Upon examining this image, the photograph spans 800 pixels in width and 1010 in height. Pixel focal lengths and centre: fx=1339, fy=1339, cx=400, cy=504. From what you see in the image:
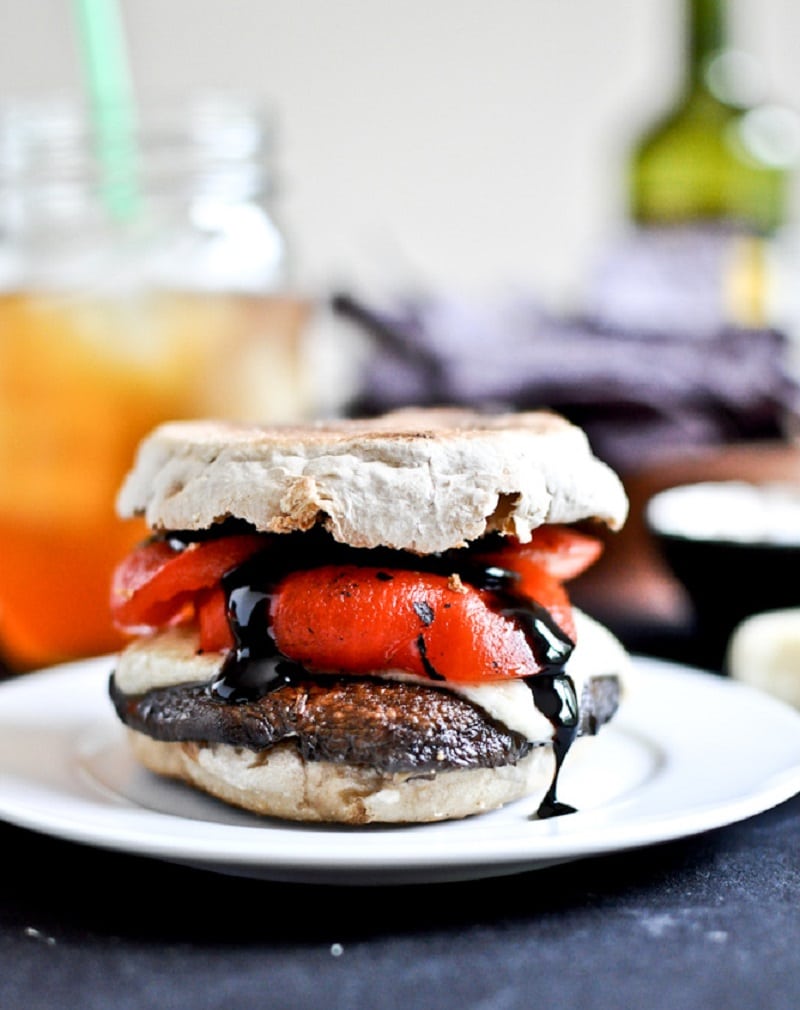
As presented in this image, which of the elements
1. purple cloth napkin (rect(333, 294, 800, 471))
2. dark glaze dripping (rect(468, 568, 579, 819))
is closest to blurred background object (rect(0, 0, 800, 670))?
purple cloth napkin (rect(333, 294, 800, 471))

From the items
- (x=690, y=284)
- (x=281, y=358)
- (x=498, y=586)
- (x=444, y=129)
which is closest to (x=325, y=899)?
(x=498, y=586)

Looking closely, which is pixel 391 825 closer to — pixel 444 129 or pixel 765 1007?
pixel 765 1007

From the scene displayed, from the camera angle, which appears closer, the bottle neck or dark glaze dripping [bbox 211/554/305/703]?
dark glaze dripping [bbox 211/554/305/703]

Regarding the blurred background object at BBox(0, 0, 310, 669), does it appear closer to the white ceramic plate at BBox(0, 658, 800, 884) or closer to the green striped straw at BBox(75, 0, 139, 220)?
the green striped straw at BBox(75, 0, 139, 220)

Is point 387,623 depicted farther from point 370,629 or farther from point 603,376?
point 603,376

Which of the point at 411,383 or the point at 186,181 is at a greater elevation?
the point at 186,181

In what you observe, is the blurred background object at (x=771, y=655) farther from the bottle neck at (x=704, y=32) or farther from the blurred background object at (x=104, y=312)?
the bottle neck at (x=704, y=32)

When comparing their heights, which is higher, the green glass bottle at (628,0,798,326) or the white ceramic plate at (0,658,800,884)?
the green glass bottle at (628,0,798,326)

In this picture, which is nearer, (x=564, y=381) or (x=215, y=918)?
(x=215, y=918)

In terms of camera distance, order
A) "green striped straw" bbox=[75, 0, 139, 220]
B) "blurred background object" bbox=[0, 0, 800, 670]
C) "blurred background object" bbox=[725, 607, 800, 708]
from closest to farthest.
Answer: "blurred background object" bbox=[725, 607, 800, 708] < "green striped straw" bbox=[75, 0, 139, 220] < "blurred background object" bbox=[0, 0, 800, 670]
